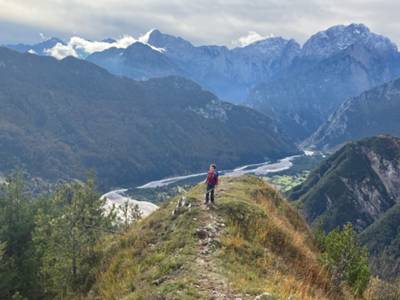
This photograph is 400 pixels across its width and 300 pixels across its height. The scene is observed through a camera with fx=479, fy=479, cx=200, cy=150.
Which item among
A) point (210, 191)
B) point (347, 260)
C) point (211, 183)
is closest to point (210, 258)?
point (210, 191)

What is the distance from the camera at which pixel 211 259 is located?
2592cm

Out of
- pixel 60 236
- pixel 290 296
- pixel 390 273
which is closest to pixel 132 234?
pixel 60 236

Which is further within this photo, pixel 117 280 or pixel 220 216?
pixel 220 216

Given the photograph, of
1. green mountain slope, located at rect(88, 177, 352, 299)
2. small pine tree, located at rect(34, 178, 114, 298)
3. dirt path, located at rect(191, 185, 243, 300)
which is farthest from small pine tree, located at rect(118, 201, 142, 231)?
dirt path, located at rect(191, 185, 243, 300)

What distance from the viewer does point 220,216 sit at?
1268 inches

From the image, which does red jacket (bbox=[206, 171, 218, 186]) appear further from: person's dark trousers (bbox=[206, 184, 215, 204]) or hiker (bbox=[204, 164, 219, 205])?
person's dark trousers (bbox=[206, 184, 215, 204])

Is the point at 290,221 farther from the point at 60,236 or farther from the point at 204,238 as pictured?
the point at 60,236

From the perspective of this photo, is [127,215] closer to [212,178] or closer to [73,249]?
[73,249]

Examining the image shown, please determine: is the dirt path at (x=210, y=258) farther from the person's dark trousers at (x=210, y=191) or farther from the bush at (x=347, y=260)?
the bush at (x=347, y=260)

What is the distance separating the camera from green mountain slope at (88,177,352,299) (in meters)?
22.7

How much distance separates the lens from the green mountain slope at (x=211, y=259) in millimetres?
22734

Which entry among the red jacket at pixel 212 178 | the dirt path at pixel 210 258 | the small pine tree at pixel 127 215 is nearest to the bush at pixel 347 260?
the dirt path at pixel 210 258

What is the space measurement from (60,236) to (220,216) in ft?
41.3

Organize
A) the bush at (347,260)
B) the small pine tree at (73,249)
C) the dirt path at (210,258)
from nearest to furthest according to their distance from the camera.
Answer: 1. the dirt path at (210,258)
2. the small pine tree at (73,249)
3. the bush at (347,260)
